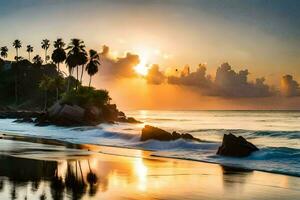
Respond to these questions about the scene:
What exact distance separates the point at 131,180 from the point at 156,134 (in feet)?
74.0

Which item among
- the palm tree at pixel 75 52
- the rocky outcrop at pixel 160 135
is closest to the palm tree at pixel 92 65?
the palm tree at pixel 75 52

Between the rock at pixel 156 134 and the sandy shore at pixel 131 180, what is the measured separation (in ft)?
44.9

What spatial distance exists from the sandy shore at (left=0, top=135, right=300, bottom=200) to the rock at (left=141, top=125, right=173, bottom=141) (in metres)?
13.7

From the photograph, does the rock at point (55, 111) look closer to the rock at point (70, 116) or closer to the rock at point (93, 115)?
the rock at point (70, 116)

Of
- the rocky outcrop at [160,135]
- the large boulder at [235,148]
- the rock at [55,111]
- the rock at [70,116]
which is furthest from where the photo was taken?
the rock at [55,111]

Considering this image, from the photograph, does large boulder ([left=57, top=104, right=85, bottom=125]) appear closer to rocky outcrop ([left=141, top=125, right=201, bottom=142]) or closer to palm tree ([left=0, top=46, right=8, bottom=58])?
rocky outcrop ([left=141, top=125, right=201, bottom=142])

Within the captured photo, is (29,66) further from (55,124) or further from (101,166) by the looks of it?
(101,166)

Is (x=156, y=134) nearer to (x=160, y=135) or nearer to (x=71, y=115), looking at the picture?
(x=160, y=135)

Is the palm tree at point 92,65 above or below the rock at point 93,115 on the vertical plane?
above

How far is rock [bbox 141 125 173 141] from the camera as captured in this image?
1603 inches

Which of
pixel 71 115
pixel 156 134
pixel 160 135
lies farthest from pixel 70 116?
pixel 160 135

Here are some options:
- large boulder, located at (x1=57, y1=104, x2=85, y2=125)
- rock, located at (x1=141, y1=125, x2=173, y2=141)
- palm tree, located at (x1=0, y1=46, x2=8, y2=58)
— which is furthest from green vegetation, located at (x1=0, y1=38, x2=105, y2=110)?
rock, located at (x1=141, y1=125, x2=173, y2=141)

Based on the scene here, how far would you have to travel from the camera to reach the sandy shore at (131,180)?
629 inches

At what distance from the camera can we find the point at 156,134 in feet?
137
